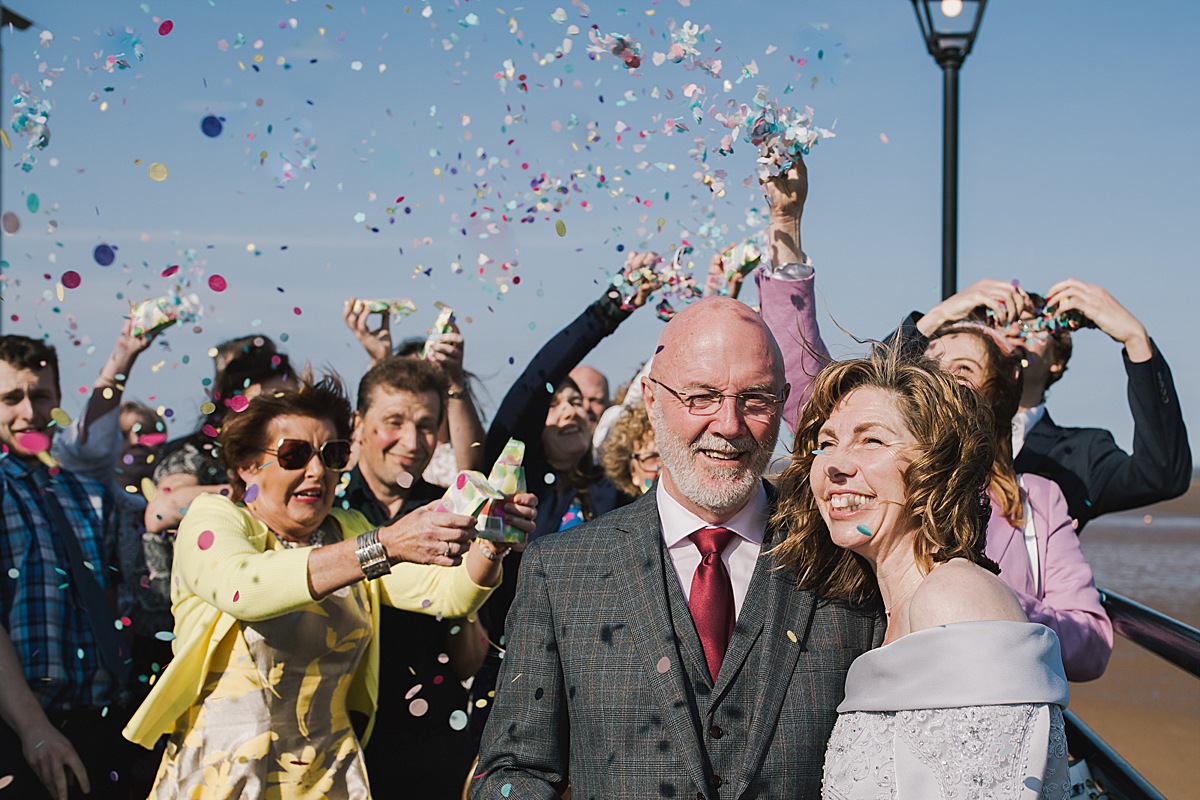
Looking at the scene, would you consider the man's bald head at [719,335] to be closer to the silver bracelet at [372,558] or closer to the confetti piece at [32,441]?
the silver bracelet at [372,558]

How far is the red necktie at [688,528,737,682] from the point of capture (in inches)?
112

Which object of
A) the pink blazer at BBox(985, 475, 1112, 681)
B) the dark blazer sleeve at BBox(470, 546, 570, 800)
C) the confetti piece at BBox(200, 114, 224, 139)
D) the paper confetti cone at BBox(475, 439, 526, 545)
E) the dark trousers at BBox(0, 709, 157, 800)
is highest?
the confetti piece at BBox(200, 114, 224, 139)

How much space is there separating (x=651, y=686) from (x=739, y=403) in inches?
29.9

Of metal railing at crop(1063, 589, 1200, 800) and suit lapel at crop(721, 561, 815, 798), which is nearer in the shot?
suit lapel at crop(721, 561, 815, 798)

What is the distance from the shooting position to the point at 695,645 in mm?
2828

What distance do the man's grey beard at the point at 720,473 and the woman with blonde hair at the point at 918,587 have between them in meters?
0.09

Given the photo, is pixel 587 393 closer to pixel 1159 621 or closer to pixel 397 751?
pixel 397 751

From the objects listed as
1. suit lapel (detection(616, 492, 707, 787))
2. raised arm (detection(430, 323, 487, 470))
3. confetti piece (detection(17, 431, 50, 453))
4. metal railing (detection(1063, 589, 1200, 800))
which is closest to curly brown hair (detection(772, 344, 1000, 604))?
suit lapel (detection(616, 492, 707, 787))

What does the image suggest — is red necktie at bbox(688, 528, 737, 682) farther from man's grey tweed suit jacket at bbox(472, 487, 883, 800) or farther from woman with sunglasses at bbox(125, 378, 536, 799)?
woman with sunglasses at bbox(125, 378, 536, 799)

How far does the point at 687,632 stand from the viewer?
2.85 metres

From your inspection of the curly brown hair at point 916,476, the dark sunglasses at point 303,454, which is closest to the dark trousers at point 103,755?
the dark sunglasses at point 303,454

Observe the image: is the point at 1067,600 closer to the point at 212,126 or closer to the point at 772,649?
the point at 772,649

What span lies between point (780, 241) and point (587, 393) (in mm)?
2756

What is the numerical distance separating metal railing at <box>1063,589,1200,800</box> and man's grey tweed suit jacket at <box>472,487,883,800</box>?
2.32ft
